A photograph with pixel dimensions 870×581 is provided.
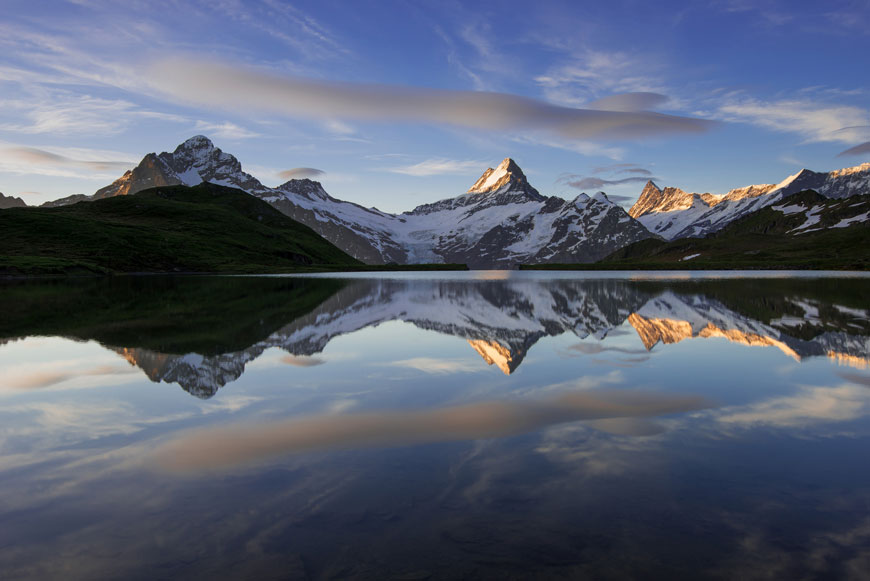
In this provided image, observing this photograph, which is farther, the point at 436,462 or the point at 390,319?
the point at 390,319

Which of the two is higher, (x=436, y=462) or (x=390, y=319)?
(x=390, y=319)

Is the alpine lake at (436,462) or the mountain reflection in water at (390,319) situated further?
the mountain reflection in water at (390,319)

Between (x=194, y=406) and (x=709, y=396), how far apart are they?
17093mm

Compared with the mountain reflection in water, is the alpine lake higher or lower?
lower

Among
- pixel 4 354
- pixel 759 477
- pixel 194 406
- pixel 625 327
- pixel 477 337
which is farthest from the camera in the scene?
pixel 625 327

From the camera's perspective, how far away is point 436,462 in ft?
42.4

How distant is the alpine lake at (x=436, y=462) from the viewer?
8.88m

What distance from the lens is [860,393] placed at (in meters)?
19.7

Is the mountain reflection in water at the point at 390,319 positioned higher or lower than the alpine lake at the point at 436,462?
higher

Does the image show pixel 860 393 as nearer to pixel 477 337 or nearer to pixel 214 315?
pixel 477 337

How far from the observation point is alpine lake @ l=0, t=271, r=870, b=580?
29.1 ft

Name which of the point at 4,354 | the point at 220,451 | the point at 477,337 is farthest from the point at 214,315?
the point at 220,451

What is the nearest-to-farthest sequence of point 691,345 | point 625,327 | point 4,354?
point 4,354 → point 691,345 → point 625,327

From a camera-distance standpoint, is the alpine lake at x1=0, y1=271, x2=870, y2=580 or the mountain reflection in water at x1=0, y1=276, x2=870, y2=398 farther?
the mountain reflection in water at x1=0, y1=276, x2=870, y2=398
